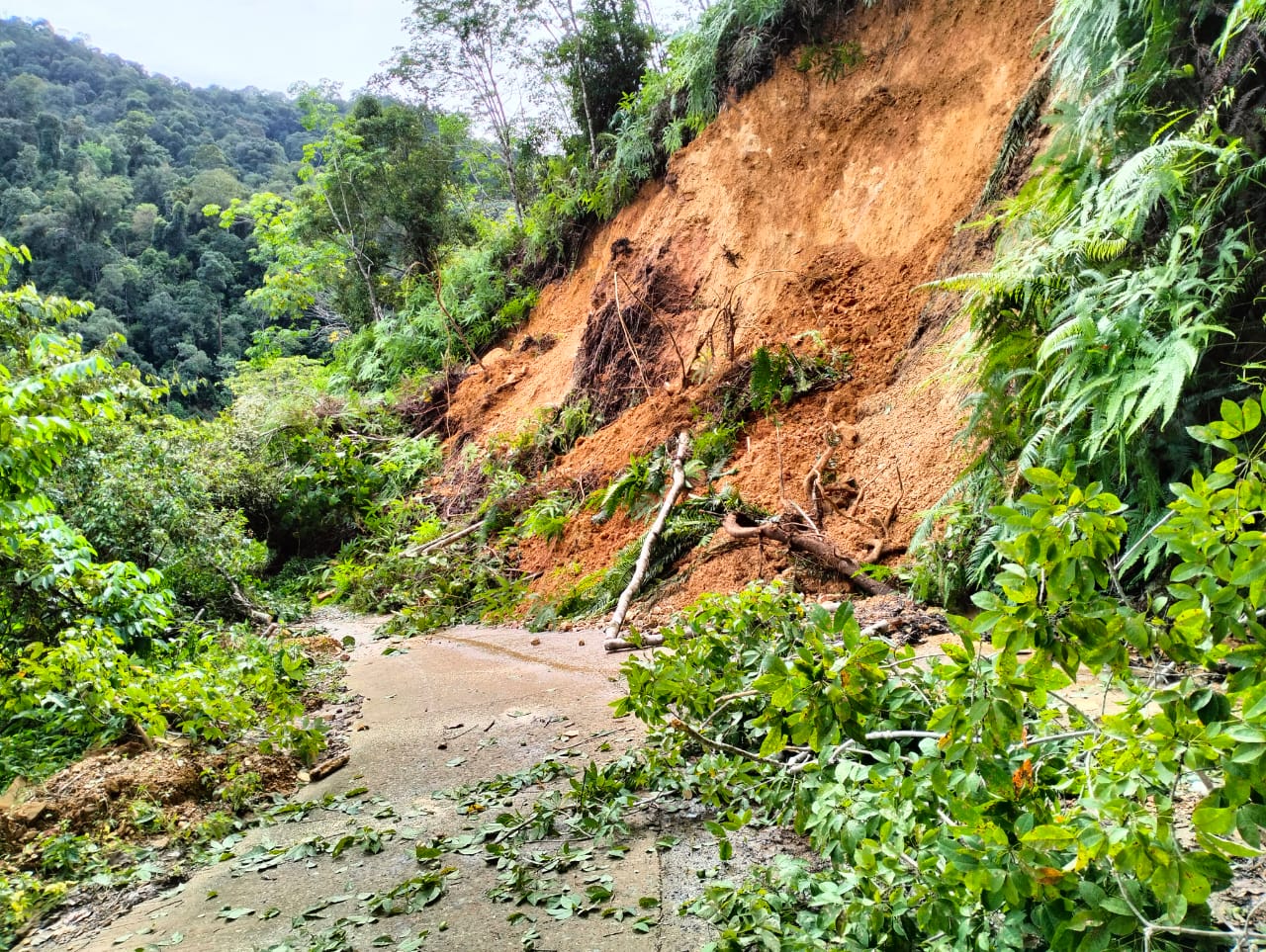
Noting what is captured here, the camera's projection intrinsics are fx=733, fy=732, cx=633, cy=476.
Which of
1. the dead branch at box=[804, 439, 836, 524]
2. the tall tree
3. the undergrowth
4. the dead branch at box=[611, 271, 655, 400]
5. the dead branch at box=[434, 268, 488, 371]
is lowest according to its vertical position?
the dead branch at box=[804, 439, 836, 524]

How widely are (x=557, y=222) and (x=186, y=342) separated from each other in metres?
30.7

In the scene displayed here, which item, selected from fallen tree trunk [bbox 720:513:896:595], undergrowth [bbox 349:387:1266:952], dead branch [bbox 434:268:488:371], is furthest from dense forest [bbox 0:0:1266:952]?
dead branch [bbox 434:268:488:371]

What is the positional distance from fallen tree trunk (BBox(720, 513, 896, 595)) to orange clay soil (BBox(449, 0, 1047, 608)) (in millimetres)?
200

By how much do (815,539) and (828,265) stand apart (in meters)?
4.18

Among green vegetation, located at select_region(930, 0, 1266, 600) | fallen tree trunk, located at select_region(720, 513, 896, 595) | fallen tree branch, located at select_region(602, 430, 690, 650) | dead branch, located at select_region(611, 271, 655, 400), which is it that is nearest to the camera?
green vegetation, located at select_region(930, 0, 1266, 600)

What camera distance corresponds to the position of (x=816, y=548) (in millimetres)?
5621

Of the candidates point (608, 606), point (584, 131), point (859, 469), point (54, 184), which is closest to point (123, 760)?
point (608, 606)

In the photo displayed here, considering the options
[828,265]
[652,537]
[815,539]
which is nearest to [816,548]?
[815,539]

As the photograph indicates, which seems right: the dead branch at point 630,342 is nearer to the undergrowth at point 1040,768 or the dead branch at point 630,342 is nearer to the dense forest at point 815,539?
the dense forest at point 815,539

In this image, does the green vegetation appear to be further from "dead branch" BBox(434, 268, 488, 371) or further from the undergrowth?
"dead branch" BBox(434, 268, 488, 371)

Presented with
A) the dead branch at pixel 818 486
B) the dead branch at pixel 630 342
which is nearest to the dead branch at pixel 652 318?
the dead branch at pixel 630 342

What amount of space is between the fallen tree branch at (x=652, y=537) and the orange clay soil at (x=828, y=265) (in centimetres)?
35

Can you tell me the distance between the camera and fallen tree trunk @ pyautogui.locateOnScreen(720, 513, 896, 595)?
5.22m

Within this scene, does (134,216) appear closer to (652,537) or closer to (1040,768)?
(652,537)
